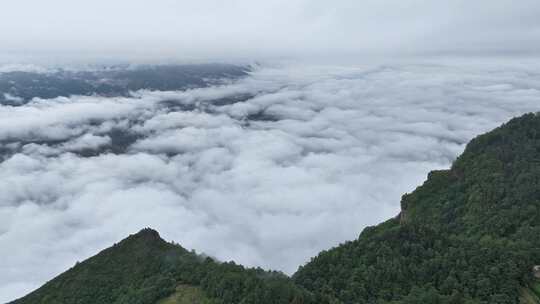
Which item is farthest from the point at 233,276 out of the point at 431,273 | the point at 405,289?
the point at 431,273

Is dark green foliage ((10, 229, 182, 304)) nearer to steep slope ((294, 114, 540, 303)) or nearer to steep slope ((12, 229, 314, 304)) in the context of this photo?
steep slope ((12, 229, 314, 304))

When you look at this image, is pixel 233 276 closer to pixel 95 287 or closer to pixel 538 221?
pixel 95 287

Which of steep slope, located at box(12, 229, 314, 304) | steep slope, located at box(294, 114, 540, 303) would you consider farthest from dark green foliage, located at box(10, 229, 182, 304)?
steep slope, located at box(294, 114, 540, 303)

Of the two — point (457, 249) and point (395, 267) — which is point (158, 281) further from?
point (457, 249)

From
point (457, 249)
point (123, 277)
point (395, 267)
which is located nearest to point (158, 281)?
point (123, 277)

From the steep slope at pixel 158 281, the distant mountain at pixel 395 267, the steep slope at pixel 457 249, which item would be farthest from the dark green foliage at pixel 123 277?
the steep slope at pixel 457 249
